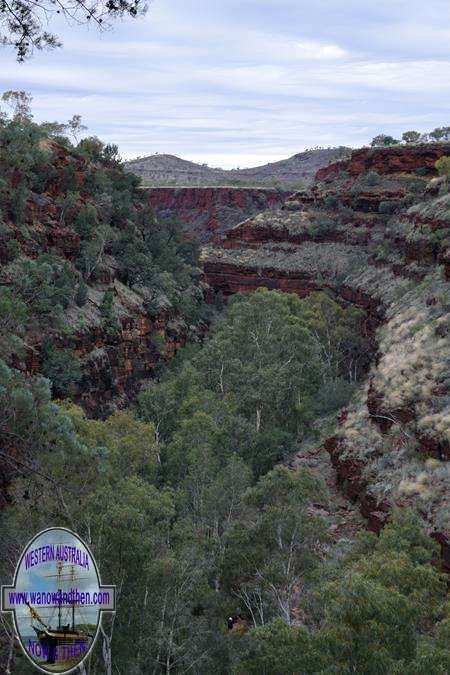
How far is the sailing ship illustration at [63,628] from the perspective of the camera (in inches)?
283

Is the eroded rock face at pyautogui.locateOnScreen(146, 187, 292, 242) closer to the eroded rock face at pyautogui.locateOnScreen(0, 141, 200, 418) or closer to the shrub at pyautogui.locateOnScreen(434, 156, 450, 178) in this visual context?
the shrub at pyautogui.locateOnScreen(434, 156, 450, 178)

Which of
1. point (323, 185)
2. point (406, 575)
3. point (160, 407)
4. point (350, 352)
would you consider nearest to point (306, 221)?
point (323, 185)

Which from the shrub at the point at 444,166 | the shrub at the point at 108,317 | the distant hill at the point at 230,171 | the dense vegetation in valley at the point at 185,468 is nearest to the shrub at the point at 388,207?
the shrub at the point at 444,166

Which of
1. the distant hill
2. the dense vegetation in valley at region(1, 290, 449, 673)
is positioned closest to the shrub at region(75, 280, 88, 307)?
the dense vegetation in valley at region(1, 290, 449, 673)

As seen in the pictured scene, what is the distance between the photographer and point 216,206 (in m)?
108

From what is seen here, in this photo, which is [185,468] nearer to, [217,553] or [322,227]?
[217,553]

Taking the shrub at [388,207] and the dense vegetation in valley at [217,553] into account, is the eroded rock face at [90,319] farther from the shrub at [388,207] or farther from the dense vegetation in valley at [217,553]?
the shrub at [388,207]

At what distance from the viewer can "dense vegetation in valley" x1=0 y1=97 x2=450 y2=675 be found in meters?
11.9

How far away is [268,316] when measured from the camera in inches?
1687

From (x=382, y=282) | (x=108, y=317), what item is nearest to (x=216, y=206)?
(x=382, y=282)

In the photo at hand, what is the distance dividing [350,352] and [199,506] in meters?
21.8

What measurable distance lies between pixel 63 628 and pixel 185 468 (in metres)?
20.9

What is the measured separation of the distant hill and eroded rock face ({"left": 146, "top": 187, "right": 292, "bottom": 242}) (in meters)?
31.7

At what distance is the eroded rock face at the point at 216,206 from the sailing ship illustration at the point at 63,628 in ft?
311
